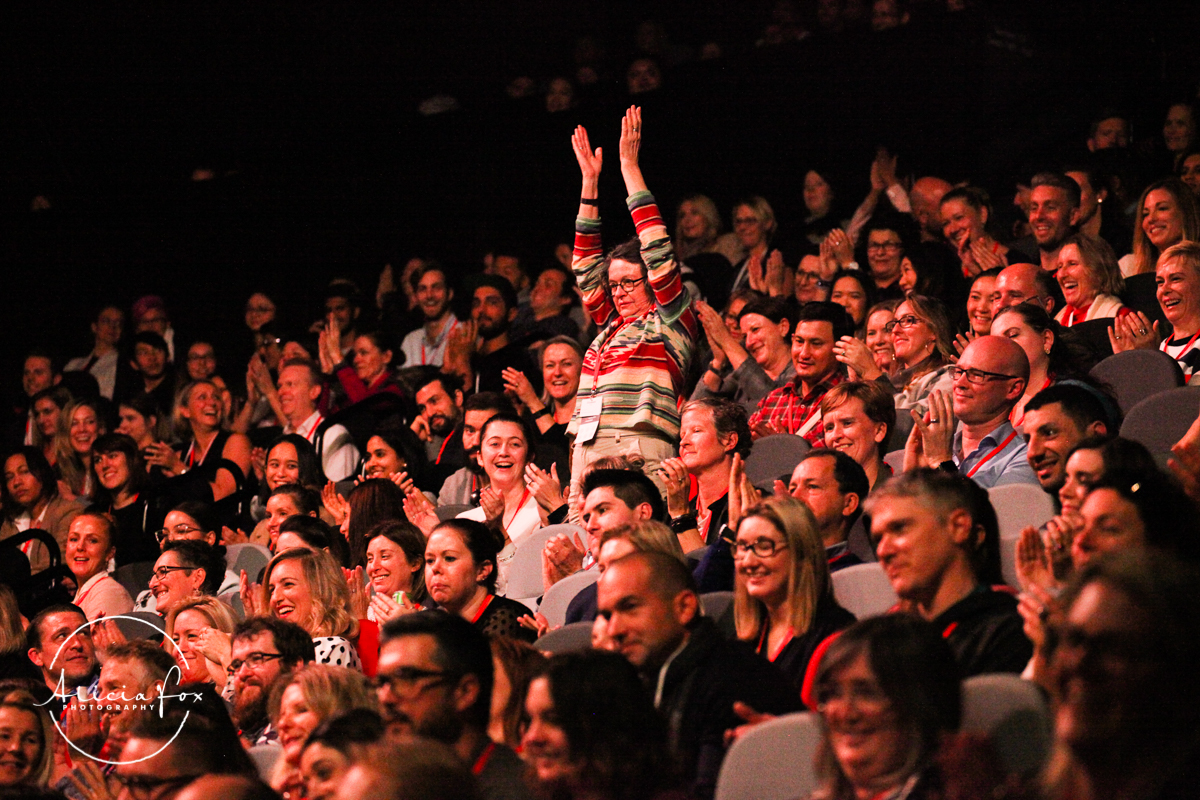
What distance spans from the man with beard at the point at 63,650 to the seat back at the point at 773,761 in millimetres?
2370

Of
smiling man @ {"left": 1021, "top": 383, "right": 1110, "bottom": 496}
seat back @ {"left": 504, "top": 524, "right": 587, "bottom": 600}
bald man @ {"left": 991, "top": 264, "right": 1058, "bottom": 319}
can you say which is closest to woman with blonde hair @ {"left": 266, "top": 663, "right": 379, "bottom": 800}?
seat back @ {"left": 504, "top": 524, "right": 587, "bottom": 600}

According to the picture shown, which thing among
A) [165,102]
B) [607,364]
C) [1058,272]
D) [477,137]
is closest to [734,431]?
[607,364]

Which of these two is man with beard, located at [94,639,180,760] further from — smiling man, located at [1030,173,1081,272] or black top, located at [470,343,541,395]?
smiling man, located at [1030,173,1081,272]

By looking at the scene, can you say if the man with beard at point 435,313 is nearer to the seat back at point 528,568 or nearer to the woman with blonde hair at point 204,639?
the seat back at point 528,568

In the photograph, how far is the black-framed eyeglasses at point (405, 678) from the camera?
2361 mm

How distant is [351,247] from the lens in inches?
352

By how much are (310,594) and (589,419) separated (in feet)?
4.09

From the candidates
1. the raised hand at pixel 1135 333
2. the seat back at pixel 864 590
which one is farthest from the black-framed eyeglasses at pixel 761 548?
the raised hand at pixel 1135 333

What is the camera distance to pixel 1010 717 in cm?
184

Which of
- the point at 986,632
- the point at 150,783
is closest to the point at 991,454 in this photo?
the point at 986,632

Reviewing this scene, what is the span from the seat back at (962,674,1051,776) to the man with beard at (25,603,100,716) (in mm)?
2759

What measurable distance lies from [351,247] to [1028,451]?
249 inches

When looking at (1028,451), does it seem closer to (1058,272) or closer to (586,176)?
(1058,272)

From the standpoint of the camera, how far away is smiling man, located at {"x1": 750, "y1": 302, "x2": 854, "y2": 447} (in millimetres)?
4738
